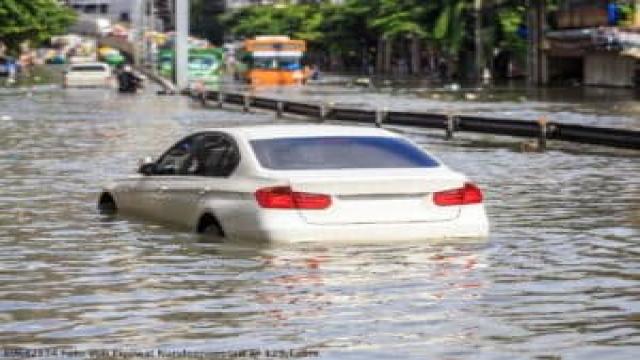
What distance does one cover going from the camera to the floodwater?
9820mm

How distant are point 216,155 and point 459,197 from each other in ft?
8.55

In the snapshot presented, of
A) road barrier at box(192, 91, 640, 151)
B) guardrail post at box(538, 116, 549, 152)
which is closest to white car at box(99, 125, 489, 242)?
road barrier at box(192, 91, 640, 151)

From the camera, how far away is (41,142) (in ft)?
117

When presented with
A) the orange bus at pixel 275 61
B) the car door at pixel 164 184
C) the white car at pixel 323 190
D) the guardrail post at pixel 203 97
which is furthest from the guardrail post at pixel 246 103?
the orange bus at pixel 275 61

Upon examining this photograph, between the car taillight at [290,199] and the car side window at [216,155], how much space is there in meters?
0.95

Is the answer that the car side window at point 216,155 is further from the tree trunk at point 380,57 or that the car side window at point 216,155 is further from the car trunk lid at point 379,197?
the tree trunk at point 380,57

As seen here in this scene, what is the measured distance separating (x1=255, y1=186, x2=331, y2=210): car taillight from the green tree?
10423 centimetres

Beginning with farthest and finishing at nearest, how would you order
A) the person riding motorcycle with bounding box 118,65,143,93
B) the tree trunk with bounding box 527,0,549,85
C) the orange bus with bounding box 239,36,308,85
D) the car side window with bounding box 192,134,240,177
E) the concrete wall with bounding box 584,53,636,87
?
the tree trunk with bounding box 527,0,549,85, the orange bus with bounding box 239,36,308,85, the concrete wall with bounding box 584,53,636,87, the person riding motorcycle with bounding box 118,65,143,93, the car side window with bounding box 192,134,240,177

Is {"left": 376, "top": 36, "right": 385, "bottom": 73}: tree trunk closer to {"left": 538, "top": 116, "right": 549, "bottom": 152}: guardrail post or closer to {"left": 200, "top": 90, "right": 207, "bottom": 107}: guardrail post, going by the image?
{"left": 200, "top": 90, "right": 207, "bottom": 107}: guardrail post

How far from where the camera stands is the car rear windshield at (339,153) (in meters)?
14.3

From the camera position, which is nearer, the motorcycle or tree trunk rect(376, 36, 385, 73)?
the motorcycle

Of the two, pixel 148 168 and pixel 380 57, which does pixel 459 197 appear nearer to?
pixel 148 168

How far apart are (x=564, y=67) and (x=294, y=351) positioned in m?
95.2

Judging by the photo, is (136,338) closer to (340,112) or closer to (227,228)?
(227,228)
